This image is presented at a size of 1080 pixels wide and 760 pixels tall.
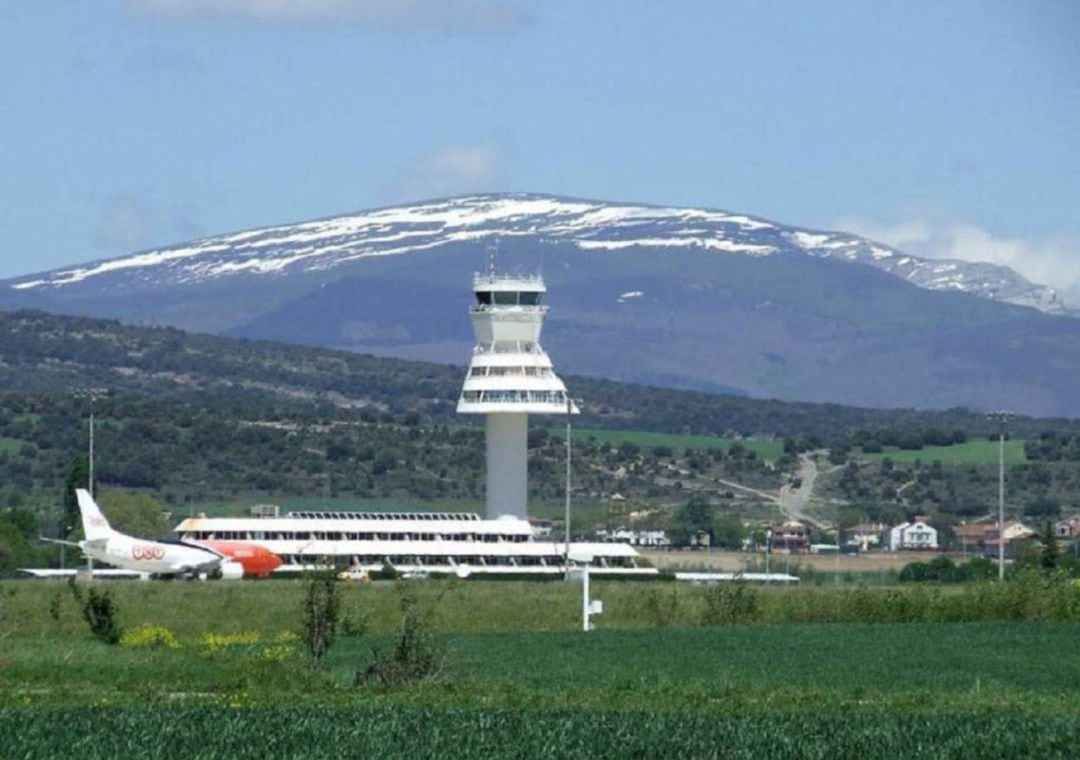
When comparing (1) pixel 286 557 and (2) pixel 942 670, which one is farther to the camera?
(1) pixel 286 557

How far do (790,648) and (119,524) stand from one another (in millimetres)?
82896

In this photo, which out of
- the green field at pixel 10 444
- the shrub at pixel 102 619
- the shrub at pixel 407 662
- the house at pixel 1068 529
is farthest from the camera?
the green field at pixel 10 444

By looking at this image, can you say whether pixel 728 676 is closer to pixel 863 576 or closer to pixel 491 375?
pixel 863 576

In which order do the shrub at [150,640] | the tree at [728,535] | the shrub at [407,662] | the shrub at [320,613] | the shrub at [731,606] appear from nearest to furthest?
the shrub at [407,662] → the shrub at [320,613] → the shrub at [150,640] → the shrub at [731,606] → the tree at [728,535]

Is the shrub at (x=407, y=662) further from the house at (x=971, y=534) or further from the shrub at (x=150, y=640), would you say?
the house at (x=971, y=534)

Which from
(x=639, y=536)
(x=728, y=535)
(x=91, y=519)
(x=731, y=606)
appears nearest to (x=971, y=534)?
(x=728, y=535)

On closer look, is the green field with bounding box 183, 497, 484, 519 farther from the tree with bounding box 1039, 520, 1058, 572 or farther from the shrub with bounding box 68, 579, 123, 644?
the shrub with bounding box 68, 579, 123, 644

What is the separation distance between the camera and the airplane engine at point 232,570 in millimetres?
111938

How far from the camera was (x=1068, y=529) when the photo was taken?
149750 mm

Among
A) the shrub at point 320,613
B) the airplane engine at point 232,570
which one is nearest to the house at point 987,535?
the airplane engine at point 232,570

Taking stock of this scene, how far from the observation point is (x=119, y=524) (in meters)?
135

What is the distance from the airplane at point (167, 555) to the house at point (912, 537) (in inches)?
1936

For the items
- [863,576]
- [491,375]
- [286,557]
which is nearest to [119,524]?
[286,557]

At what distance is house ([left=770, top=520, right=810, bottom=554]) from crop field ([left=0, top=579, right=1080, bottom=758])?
71.1 m
